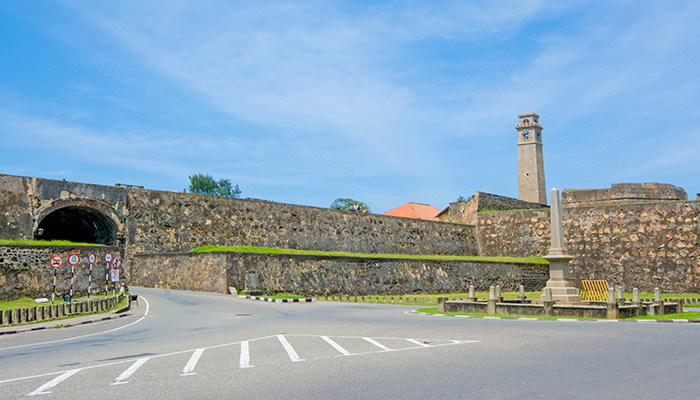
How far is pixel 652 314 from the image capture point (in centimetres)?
1883

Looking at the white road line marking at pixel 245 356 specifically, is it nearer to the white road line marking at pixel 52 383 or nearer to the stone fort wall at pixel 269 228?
the white road line marking at pixel 52 383

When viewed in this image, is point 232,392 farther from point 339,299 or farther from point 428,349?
point 339,299

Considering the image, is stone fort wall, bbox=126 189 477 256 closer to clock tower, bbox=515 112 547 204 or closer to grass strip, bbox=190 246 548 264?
grass strip, bbox=190 246 548 264

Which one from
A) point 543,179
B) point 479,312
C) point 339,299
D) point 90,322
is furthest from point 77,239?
point 543,179

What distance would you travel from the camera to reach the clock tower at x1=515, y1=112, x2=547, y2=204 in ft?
267

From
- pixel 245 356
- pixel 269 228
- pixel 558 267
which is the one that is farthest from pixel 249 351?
pixel 269 228

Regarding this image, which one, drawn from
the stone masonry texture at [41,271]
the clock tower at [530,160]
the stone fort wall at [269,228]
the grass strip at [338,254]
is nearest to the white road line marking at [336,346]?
the grass strip at [338,254]

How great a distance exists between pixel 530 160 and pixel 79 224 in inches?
2454

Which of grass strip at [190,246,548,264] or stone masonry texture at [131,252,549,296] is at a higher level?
grass strip at [190,246,548,264]

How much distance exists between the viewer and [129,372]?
844 cm

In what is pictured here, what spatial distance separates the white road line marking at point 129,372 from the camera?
7768 millimetres

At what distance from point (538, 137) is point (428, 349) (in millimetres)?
78139

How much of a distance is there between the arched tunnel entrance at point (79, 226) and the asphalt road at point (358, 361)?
18362 mm

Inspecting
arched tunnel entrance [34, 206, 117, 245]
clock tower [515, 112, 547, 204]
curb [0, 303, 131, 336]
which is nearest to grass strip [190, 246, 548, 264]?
arched tunnel entrance [34, 206, 117, 245]
